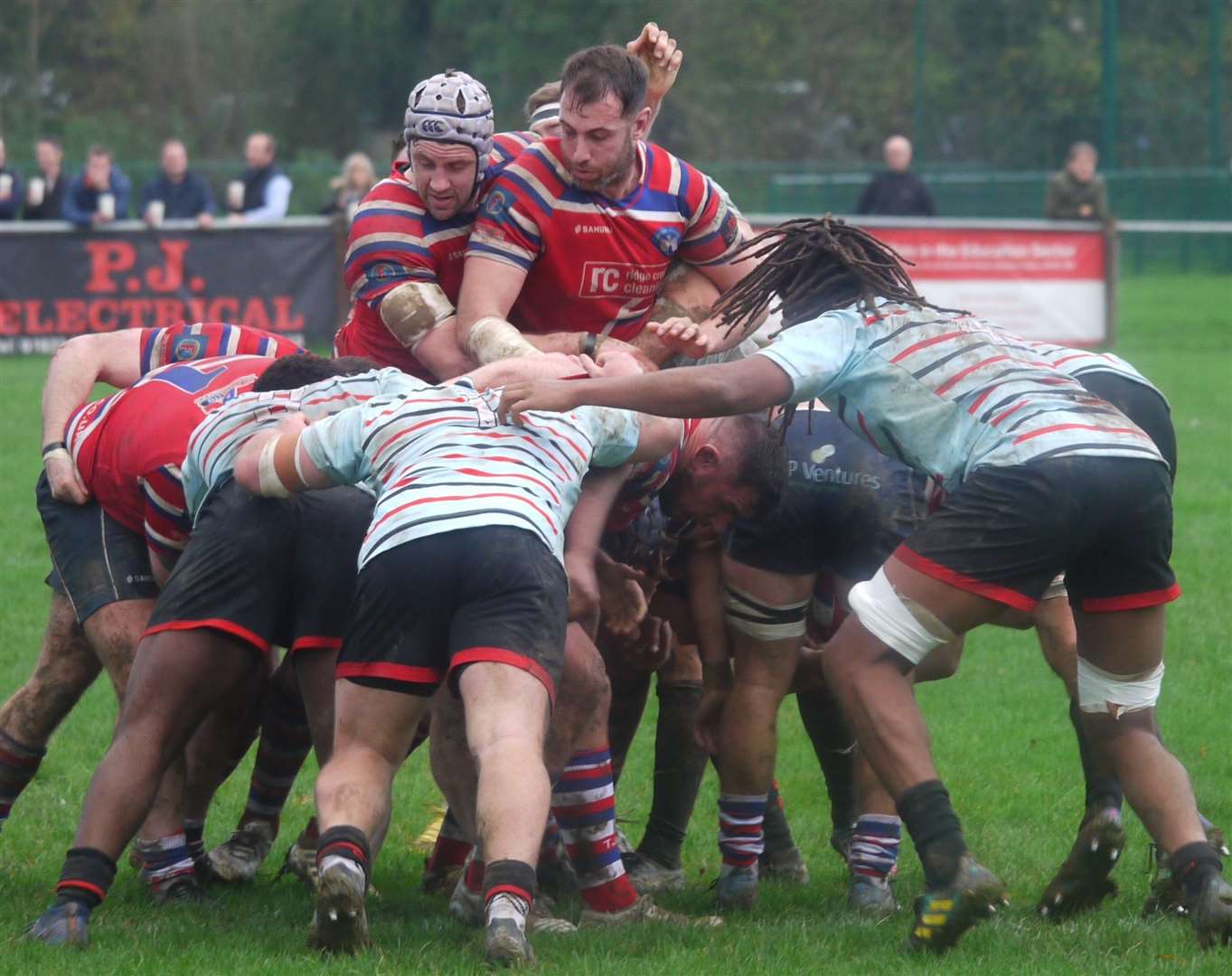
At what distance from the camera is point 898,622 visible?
4.54m

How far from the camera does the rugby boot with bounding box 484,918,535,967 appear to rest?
160 inches

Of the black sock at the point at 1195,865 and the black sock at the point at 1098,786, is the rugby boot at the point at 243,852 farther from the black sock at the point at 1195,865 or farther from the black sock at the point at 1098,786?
the black sock at the point at 1195,865

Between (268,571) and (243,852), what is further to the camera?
(243,852)

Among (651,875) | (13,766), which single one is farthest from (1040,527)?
(13,766)

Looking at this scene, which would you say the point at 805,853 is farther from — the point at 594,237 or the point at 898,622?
the point at 594,237

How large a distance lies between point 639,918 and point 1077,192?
1670 cm

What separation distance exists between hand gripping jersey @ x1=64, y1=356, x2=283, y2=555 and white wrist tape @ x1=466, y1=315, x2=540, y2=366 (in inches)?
25.3

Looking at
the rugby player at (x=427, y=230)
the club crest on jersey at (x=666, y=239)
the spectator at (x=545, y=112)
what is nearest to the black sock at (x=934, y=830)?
the rugby player at (x=427, y=230)

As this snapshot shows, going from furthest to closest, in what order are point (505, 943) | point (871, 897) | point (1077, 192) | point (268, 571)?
point (1077, 192)
point (871, 897)
point (268, 571)
point (505, 943)

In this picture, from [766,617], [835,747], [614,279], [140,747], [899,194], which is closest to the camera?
[140,747]

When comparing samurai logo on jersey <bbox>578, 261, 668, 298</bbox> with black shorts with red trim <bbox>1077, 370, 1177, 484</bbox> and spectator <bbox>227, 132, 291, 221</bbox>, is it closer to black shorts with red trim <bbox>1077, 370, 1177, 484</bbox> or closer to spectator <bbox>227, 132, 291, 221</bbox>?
black shorts with red trim <bbox>1077, 370, 1177, 484</bbox>

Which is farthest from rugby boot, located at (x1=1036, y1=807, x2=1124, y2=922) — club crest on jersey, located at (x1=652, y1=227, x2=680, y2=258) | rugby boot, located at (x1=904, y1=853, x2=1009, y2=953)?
club crest on jersey, located at (x1=652, y1=227, x2=680, y2=258)

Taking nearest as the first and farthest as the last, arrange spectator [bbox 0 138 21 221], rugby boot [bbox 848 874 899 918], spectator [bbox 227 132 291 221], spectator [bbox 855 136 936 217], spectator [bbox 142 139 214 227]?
rugby boot [bbox 848 874 899 918] → spectator [bbox 0 138 21 221] → spectator [bbox 142 139 214 227] → spectator [bbox 227 132 291 221] → spectator [bbox 855 136 936 217]

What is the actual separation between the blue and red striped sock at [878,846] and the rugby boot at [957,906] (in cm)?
82
